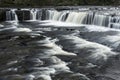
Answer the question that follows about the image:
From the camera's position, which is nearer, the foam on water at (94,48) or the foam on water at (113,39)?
the foam on water at (94,48)

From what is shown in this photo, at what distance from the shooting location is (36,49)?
15.2 m

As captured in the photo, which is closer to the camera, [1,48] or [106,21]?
[1,48]

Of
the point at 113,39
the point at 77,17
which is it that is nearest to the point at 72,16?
the point at 77,17

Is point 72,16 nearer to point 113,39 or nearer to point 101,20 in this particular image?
point 101,20

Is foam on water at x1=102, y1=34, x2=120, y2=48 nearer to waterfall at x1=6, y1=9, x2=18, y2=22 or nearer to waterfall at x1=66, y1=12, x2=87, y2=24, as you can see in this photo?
waterfall at x1=66, y1=12, x2=87, y2=24

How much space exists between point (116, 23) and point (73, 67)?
11.0 metres

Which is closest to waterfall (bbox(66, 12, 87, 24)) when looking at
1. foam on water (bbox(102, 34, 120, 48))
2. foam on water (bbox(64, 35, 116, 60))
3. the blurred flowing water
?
the blurred flowing water

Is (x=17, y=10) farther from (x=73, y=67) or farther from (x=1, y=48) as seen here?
(x=73, y=67)

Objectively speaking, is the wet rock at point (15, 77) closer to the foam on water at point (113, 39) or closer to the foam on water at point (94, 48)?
the foam on water at point (94, 48)

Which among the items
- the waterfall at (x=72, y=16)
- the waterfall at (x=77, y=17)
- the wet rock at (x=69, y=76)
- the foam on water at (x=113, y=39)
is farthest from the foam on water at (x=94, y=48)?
the waterfall at (x=77, y=17)

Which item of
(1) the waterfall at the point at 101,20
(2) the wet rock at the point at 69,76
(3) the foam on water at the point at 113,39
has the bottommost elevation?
(2) the wet rock at the point at 69,76

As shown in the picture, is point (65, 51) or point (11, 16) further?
point (11, 16)

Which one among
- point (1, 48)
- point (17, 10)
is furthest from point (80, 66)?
point (17, 10)

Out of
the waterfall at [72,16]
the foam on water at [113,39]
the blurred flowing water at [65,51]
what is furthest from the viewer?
the waterfall at [72,16]
